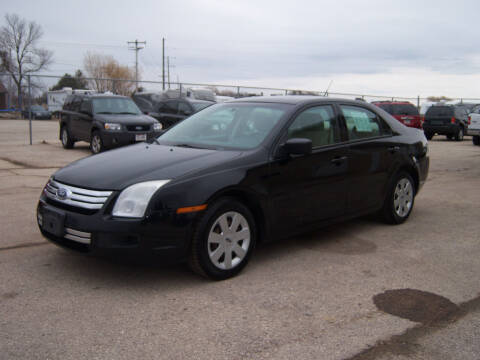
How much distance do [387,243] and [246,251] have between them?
190cm

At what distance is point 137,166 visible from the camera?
166 inches

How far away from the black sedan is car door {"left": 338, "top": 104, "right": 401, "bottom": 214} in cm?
1

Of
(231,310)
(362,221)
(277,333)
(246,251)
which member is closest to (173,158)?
(246,251)

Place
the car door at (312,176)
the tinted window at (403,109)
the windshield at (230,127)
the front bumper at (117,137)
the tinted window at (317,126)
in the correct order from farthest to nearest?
the tinted window at (403,109)
the front bumper at (117,137)
the tinted window at (317,126)
the windshield at (230,127)
the car door at (312,176)

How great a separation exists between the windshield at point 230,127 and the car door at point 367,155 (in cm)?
99

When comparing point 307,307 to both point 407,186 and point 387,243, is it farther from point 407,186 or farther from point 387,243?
point 407,186

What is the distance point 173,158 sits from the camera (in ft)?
14.3

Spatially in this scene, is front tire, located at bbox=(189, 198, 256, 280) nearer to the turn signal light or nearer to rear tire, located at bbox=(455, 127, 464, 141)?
the turn signal light

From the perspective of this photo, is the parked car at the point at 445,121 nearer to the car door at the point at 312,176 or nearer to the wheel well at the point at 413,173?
the wheel well at the point at 413,173

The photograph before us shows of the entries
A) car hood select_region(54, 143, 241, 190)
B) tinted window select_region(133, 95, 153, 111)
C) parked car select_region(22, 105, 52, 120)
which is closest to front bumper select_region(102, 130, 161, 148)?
car hood select_region(54, 143, 241, 190)

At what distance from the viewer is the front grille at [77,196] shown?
388cm

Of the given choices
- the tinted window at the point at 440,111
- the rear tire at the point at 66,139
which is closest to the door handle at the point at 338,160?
the rear tire at the point at 66,139

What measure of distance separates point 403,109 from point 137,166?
20.2m

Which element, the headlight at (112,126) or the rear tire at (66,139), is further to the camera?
the rear tire at (66,139)
